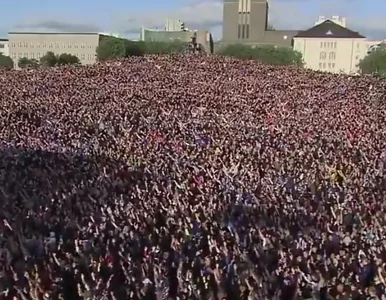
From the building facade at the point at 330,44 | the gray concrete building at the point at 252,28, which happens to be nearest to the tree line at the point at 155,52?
the gray concrete building at the point at 252,28

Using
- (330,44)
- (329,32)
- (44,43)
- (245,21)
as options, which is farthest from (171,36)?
(329,32)

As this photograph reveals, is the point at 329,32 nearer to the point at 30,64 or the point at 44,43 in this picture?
the point at 44,43

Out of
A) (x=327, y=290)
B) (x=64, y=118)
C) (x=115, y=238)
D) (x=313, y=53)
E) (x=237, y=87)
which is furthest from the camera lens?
(x=313, y=53)

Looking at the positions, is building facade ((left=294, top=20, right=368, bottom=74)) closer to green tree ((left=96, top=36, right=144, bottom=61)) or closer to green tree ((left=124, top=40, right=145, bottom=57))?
green tree ((left=124, top=40, right=145, bottom=57))

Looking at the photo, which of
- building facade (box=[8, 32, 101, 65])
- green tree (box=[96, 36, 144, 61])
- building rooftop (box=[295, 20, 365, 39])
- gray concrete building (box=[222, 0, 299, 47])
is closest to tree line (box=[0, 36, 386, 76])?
green tree (box=[96, 36, 144, 61])

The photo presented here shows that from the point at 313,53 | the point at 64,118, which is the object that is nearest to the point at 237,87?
the point at 64,118

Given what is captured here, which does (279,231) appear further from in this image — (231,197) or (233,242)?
(231,197)

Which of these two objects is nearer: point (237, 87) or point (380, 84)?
point (237, 87)

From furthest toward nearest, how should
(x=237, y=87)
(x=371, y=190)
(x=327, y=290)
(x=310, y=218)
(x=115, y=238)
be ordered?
(x=237, y=87) → (x=371, y=190) → (x=310, y=218) → (x=115, y=238) → (x=327, y=290)
